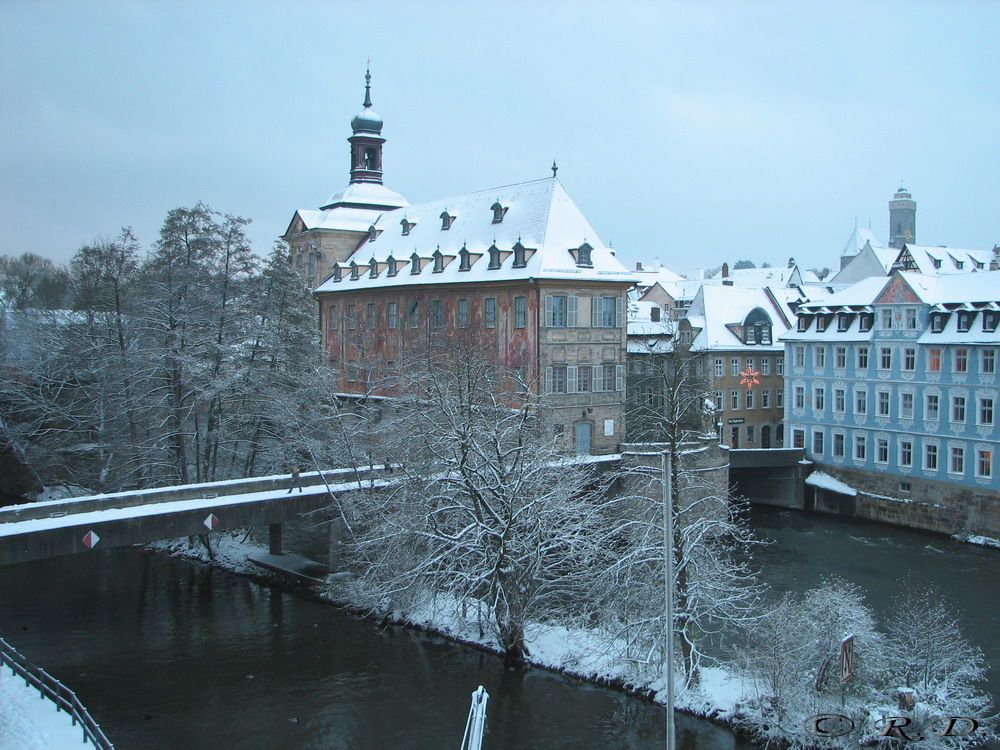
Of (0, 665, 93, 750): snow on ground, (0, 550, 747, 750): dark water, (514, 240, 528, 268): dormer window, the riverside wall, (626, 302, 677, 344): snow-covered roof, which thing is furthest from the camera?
(626, 302, 677, 344): snow-covered roof

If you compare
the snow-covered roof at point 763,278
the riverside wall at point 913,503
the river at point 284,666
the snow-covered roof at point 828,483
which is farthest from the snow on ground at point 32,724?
the snow-covered roof at point 763,278

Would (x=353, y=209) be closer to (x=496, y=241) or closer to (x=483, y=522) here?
(x=496, y=241)

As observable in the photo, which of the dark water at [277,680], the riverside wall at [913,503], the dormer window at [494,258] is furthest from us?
the dormer window at [494,258]

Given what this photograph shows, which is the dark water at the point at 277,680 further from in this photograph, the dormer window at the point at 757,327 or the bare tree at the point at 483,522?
the dormer window at the point at 757,327

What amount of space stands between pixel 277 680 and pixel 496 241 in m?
25.1

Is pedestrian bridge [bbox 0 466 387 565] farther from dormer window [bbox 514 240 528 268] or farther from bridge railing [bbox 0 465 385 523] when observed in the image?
dormer window [bbox 514 240 528 268]

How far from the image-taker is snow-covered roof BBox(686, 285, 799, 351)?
5081 centimetres

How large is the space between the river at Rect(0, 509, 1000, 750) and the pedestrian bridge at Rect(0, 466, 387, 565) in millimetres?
3015

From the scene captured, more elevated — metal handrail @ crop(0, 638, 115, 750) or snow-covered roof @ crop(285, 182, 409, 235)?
snow-covered roof @ crop(285, 182, 409, 235)

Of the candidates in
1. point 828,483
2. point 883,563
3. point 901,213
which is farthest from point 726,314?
point 901,213

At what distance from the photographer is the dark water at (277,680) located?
19656 millimetres

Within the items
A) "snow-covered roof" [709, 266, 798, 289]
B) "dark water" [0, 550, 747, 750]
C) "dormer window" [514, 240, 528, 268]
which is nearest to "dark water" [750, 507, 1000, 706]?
"dark water" [0, 550, 747, 750]

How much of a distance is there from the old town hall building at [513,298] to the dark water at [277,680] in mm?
12712

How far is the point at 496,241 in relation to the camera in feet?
140
